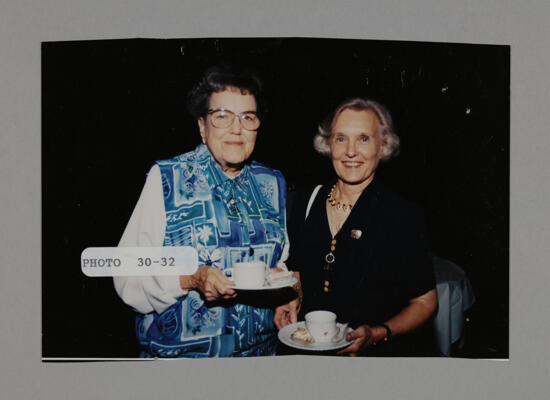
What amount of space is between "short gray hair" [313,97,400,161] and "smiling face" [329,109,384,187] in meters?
0.01

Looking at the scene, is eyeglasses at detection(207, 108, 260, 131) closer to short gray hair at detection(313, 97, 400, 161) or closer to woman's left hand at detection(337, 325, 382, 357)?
short gray hair at detection(313, 97, 400, 161)

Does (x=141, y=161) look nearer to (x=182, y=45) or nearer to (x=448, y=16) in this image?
(x=182, y=45)

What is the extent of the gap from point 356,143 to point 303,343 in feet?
2.04

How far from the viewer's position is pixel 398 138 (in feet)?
4.39

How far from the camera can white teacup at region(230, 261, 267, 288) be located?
125 centimetres

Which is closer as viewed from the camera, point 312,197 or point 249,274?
point 249,274

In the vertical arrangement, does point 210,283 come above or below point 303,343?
above

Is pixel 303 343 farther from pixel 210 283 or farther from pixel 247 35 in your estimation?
pixel 247 35

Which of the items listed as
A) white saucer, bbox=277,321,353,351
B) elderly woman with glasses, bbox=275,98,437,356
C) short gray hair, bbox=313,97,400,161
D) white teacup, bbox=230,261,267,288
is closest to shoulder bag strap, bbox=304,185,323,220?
elderly woman with glasses, bbox=275,98,437,356

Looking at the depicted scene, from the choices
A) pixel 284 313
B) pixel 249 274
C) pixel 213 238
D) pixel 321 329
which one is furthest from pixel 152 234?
pixel 321 329

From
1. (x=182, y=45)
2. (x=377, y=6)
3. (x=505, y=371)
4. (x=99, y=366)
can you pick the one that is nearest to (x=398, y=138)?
(x=377, y=6)

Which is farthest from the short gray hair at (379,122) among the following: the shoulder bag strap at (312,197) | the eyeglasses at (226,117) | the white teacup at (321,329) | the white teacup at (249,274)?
the white teacup at (321,329)

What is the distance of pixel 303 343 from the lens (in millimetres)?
1277

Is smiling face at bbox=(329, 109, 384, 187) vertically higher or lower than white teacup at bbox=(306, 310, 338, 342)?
higher
